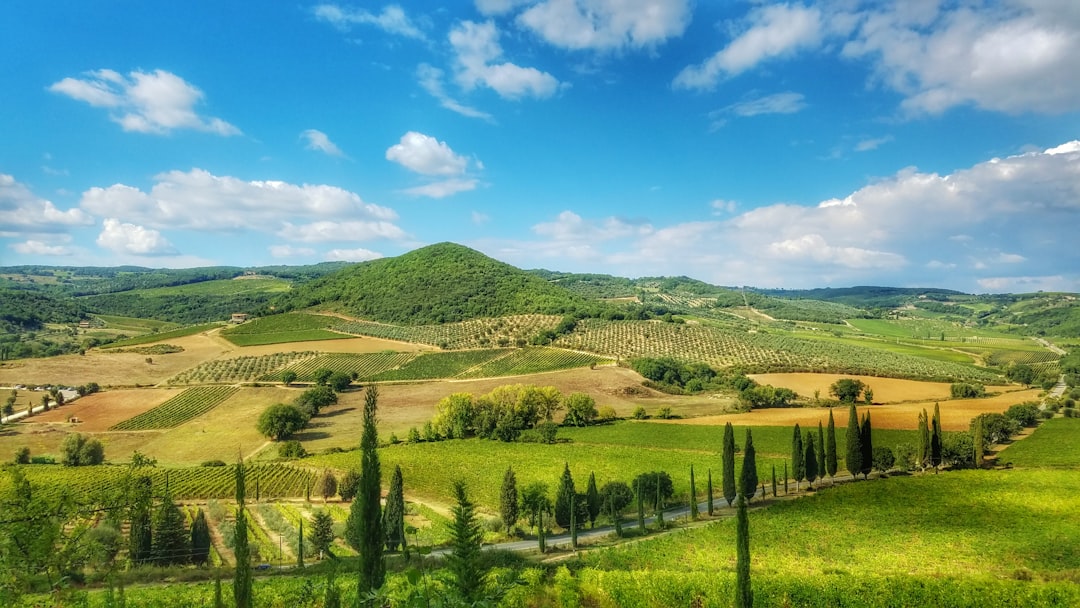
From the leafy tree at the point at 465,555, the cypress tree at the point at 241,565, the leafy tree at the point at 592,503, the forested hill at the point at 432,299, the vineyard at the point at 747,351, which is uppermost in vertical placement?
the forested hill at the point at 432,299

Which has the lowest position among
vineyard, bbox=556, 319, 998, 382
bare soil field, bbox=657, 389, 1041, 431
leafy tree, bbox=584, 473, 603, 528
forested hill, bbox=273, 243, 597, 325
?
leafy tree, bbox=584, 473, 603, 528

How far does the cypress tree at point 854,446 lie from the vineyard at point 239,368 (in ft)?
335

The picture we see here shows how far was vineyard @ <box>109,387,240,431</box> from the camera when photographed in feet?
261

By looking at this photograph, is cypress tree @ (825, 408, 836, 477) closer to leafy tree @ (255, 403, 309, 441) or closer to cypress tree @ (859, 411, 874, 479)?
cypress tree @ (859, 411, 874, 479)

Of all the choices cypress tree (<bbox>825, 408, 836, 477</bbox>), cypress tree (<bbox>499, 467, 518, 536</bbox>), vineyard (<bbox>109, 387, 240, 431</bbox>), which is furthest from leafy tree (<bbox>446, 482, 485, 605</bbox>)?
vineyard (<bbox>109, 387, 240, 431</bbox>)

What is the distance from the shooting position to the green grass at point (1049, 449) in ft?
178

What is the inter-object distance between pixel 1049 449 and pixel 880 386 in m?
38.2

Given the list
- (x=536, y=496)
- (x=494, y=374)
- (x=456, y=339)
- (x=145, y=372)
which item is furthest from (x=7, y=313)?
(x=536, y=496)

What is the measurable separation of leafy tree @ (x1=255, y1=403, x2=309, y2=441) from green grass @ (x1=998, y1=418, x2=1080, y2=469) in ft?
285

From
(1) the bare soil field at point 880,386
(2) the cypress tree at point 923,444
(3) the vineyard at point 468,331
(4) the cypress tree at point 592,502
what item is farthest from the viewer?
(3) the vineyard at point 468,331

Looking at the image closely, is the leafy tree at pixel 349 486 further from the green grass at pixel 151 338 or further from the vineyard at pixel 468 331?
the green grass at pixel 151 338

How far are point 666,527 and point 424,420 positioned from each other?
4676 cm

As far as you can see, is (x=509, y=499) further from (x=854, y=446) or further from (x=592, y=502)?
(x=854, y=446)

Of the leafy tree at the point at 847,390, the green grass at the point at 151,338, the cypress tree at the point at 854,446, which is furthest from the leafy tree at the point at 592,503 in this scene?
the green grass at the point at 151,338
